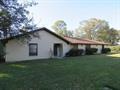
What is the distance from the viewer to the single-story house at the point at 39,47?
2114cm

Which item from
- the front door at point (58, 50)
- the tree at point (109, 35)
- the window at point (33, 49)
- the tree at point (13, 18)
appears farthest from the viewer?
the tree at point (109, 35)

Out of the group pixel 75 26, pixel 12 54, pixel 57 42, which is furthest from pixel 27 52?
pixel 75 26

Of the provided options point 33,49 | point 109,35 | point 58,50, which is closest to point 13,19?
point 33,49

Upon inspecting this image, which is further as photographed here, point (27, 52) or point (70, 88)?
point (27, 52)

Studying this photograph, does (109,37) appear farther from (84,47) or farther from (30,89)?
(30,89)

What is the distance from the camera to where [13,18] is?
747 inches

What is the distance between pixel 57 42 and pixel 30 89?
1829 cm

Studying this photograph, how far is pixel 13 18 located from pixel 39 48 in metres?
6.08

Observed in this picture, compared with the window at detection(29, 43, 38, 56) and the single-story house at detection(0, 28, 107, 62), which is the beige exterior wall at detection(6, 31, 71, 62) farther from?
the window at detection(29, 43, 38, 56)

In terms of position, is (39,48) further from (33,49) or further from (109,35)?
(109,35)

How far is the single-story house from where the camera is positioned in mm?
21141

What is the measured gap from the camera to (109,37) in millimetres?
72750

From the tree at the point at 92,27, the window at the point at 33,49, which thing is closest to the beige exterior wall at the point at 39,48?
the window at the point at 33,49

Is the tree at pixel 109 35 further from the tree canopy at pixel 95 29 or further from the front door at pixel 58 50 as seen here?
the front door at pixel 58 50
